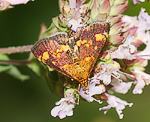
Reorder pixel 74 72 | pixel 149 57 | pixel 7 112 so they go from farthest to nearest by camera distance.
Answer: pixel 7 112, pixel 149 57, pixel 74 72

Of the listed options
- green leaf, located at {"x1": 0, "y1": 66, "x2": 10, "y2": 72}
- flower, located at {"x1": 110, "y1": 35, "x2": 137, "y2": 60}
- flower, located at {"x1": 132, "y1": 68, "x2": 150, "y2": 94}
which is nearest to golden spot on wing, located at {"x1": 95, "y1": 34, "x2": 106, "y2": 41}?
flower, located at {"x1": 110, "y1": 35, "x2": 137, "y2": 60}

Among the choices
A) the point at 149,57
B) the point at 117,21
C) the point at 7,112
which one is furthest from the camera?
the point at 7,112

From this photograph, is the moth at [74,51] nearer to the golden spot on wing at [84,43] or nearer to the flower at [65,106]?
the golden spot on wing at [84,43]

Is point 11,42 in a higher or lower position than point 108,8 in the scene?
lower

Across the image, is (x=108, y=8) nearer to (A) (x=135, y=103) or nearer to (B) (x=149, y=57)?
(B) (x=149, y=57)

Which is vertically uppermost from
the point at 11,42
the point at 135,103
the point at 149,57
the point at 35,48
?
the point at 35,48

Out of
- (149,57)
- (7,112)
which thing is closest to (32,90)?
(7,112)

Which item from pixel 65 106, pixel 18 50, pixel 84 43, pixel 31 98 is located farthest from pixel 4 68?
pixel 31 98

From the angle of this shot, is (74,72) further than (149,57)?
No
